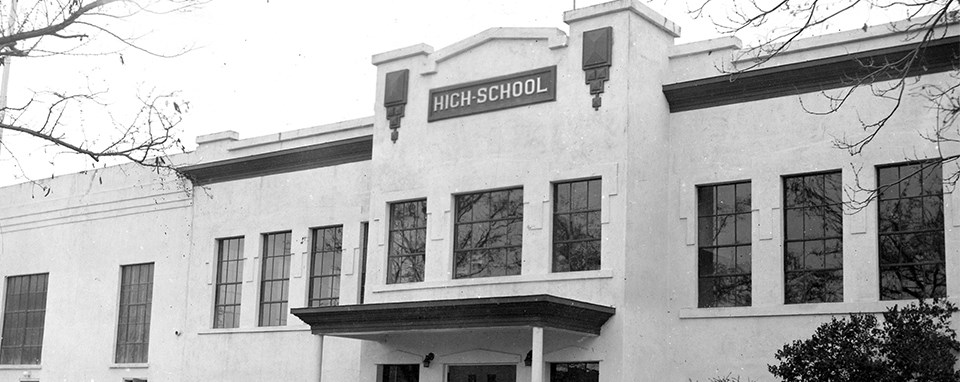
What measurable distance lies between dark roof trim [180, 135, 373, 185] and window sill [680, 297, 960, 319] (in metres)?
8.05

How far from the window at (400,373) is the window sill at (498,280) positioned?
1419 millimetres

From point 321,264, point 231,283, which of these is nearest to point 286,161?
point 321,264

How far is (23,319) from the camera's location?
31.7m

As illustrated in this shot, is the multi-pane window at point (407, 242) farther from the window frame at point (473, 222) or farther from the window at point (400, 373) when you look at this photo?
the window at point (400, 373)

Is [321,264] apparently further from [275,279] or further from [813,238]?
[813,238]

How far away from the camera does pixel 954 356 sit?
1662cm

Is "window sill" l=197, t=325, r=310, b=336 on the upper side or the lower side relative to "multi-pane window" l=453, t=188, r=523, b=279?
lower

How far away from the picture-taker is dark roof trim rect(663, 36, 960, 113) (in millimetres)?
17672

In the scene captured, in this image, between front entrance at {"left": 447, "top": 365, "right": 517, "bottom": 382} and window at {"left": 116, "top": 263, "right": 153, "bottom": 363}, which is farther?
window at {"left": 116, "top": 263, "right": 153, "bottom": 363}

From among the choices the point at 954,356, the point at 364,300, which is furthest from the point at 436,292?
the point at 954,356

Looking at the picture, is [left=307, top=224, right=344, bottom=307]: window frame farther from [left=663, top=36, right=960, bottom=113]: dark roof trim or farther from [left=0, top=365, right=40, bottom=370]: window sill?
[left=0, top=365, right=40, bottom=370]: window sill

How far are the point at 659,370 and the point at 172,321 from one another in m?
12.7

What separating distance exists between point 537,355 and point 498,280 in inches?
101

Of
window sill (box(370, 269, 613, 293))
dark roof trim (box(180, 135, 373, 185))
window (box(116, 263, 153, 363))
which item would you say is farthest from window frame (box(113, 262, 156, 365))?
window sill (box(370, 269, 613, 293))
